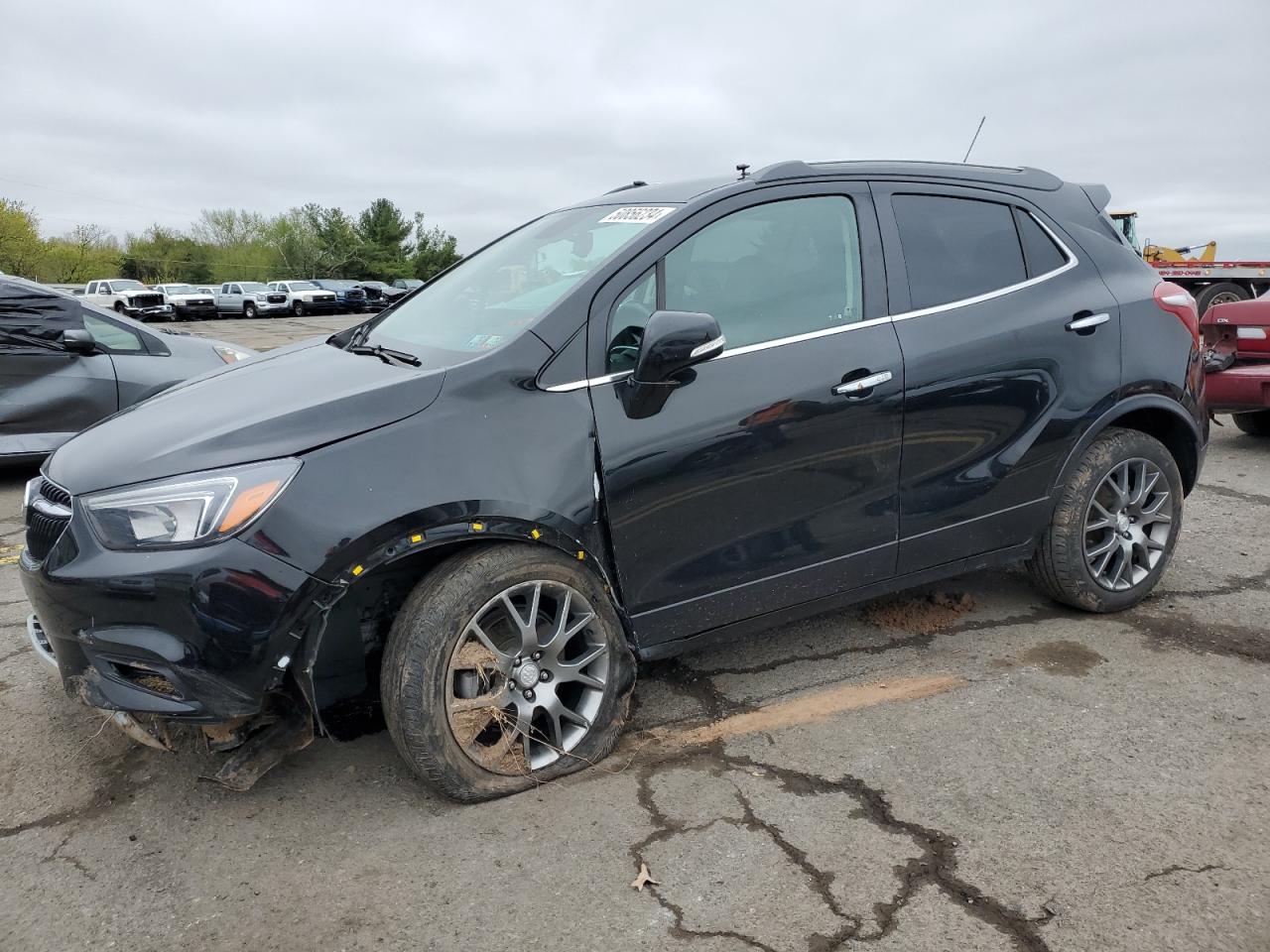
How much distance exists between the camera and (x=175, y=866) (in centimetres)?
261

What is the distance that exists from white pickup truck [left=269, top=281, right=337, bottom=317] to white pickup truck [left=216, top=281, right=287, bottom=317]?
33 centimetres

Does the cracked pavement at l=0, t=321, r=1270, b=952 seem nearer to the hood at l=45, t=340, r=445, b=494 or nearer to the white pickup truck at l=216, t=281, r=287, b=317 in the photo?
the hood at l=45, t=340, r=445, b=494

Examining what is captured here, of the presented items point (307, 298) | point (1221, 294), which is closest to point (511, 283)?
point (1221, 294)

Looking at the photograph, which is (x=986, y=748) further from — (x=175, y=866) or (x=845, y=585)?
(x=175, y=866)

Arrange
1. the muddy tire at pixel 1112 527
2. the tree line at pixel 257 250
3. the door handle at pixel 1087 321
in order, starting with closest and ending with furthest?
the door handle at pixel 1087 321, the muddy tire at pixel 1112 527, the tree line at pixel 257 250

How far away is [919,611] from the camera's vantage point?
425 cm

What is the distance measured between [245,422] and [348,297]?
143ft

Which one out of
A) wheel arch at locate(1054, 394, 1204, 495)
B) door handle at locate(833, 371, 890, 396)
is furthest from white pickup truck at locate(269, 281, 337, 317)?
door handle at locate(833, 371, 890, 396)

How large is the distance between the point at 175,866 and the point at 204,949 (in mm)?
385

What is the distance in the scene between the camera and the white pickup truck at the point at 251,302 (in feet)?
138

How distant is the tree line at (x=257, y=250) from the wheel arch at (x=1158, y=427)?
59.5 meters

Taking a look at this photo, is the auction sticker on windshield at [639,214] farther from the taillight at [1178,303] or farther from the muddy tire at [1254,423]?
the muddy tire at [1254,423]

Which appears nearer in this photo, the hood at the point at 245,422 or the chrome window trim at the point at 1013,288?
the hood at the point at 245,422

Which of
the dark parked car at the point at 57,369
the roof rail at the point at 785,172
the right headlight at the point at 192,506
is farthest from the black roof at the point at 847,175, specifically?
the dark parked car at the point at 57,369
